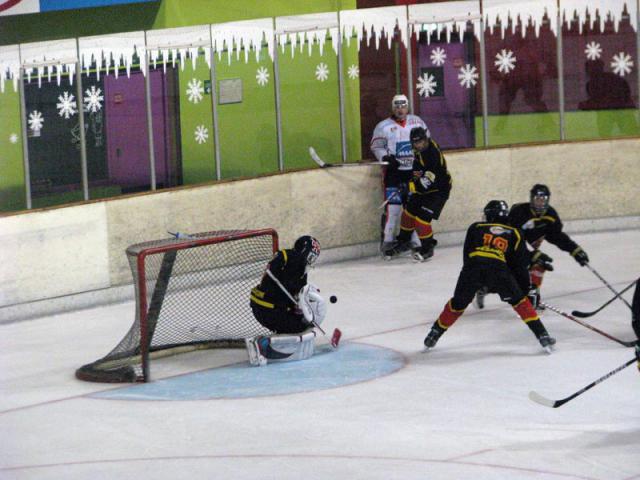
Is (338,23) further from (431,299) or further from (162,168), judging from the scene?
(431,299)

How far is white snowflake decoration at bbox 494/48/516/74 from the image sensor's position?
43.5 ft

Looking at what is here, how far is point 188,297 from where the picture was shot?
9.20 m

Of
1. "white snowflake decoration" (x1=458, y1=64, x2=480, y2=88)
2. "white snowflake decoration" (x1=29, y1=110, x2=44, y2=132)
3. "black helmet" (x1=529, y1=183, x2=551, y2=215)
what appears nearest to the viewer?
"black helmet" (x1=529, y1=183, x2=551, y2=215)

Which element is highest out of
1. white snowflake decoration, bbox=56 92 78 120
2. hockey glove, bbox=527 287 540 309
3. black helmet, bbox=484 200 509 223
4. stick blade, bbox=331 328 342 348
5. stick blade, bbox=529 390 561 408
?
white snowflake decoration, bbox=56 92 78 120

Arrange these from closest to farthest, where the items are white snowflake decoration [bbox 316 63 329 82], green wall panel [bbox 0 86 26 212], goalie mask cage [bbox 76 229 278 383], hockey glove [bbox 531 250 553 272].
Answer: goalie mask cage [bbox 76 229 278 383]
hockey glove [bbox 531 250 553 272]
green wall panel [bbox 0 86 26 212]
white snowflake decoration [bbox 316 63 329 82]

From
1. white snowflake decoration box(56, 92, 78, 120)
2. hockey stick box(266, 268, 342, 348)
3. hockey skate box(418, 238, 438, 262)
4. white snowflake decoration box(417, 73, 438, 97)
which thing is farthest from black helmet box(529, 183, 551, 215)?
white snowflake decoration box(56, 92, 78, 120)

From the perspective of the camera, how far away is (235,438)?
7.00 meters

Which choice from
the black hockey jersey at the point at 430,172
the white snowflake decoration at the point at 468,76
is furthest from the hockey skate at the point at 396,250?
the white snowflake decoration at the point at 468,76

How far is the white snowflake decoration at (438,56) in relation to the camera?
42.8 feet

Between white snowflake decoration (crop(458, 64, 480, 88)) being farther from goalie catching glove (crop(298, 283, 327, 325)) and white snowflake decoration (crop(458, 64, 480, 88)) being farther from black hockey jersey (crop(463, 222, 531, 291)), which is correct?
goalie catching glove (crop(298, 283, 327, 325))

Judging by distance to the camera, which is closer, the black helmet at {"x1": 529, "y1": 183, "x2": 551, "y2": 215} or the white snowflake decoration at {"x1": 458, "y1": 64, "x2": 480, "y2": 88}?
the black helmet at {"x1": 529, "y1": 183, "x2": 551, "y2": 215}

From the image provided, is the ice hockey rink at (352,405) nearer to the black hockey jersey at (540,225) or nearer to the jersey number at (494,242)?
the black hockey jersey at (540,225)

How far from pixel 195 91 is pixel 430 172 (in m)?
2.18

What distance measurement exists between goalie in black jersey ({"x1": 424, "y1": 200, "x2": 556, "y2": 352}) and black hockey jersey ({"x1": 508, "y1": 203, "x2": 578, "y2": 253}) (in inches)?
38.7
